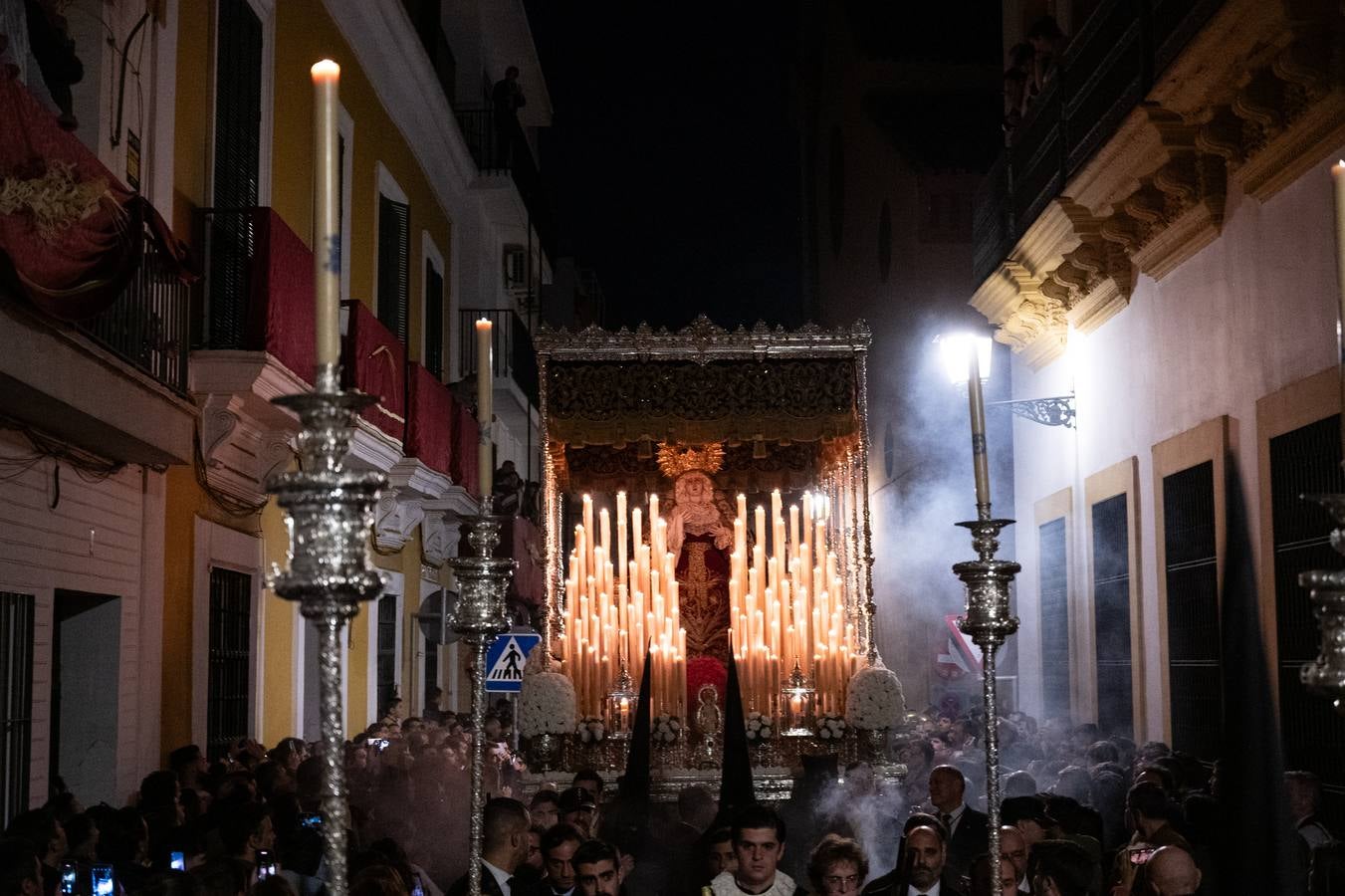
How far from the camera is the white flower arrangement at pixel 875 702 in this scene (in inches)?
463

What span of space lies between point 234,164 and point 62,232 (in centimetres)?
461

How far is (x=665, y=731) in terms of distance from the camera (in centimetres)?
1198

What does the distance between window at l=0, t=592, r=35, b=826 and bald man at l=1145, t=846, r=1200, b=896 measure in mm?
6002

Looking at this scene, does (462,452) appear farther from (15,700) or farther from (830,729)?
(15,700)

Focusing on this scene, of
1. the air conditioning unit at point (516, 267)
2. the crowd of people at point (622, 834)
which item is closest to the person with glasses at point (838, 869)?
the crowd of people at point (622, 834)

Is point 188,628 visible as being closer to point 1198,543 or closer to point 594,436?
point 594,436

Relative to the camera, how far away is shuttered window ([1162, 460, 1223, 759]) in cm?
1104

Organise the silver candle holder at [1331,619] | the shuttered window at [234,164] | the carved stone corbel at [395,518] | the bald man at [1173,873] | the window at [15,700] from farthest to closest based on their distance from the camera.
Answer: the carved stone corbel at [395,518] < the shuttered window at [234,164] < the window at [15,700] < the bald man at [1173,873] < the silver candle holder at [1331,619]

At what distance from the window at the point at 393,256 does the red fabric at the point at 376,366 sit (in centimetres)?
193

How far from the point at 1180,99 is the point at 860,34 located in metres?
17.6

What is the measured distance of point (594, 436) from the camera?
1301 cm

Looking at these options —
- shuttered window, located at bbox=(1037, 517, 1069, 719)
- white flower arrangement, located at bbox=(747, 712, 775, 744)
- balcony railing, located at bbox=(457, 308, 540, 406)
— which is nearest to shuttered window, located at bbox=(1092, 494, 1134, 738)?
shuttered window, located at bbox=(1037, 517, 1069, 719)

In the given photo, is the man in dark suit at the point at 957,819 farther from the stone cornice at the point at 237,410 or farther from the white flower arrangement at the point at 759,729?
the stone cornice at the point at 237,410

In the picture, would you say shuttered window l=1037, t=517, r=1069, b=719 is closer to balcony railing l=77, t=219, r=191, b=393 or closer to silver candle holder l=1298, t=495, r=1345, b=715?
balcony railing l=77, t=219, r=191, b=393
